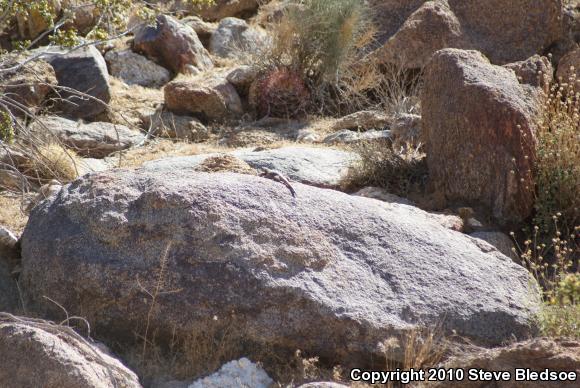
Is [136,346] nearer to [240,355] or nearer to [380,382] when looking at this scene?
[240,355]

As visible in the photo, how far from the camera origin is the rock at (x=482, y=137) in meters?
5.99

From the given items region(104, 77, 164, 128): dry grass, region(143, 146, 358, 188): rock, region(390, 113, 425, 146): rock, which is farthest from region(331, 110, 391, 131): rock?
region(104, 77, 164, 128): dry grass

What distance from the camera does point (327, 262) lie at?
14.4 ft

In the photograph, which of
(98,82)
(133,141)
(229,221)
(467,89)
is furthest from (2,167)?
(467,89)

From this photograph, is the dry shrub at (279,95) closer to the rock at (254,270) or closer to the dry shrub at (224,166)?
the dry shrub at (224,166)

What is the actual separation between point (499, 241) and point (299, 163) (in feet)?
5.75

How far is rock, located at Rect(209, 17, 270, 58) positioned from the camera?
11.1 metres

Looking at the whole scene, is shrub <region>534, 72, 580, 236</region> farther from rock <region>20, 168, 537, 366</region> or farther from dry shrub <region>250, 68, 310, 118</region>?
dry shrub <region>250, 68, 310, 118</region>

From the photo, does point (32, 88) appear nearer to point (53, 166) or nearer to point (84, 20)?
point (53, 166)

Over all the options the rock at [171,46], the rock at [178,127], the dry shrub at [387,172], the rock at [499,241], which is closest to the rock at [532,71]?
the dry shrub at [387,172]

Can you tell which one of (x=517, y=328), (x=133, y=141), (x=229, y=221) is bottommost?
(x=133, y=141)

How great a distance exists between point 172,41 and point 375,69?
8.95ft

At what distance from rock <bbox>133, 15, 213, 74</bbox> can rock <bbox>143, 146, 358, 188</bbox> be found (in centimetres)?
377

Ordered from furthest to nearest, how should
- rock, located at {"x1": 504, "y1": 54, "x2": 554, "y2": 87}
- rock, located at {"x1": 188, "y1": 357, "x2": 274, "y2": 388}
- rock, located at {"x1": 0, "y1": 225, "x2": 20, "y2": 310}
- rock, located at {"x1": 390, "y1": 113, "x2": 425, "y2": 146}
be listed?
rock, located at {"x1": 390, "y1": 113, "x2": 425, "y2": 146} < rock, located at {"x1": 504, "y1": 54, "x2": 554, "y2": 87} < rock, located at {"x1": 0, "y1": 225, "x2": 20, "y2": 310} < rock, located at {"x1": 188, "y1": 357, "x2": 274, "y2": 388}
